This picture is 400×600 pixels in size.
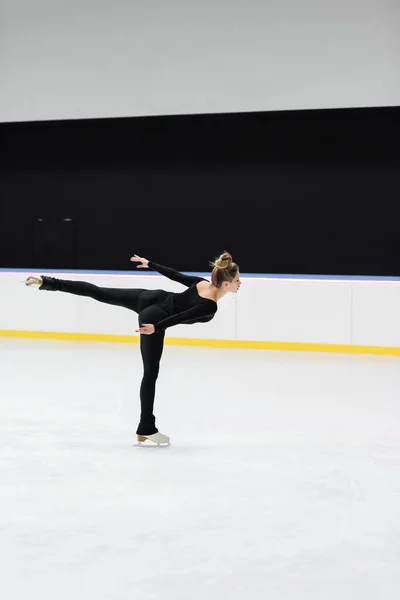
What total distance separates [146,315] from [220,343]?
5.40 meters

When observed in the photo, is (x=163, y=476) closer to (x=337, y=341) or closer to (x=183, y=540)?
(x=183, y=540)

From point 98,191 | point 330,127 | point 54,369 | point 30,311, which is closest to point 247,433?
point 54,369

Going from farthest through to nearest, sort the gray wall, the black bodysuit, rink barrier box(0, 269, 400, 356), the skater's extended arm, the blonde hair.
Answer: the gray wall, rink barrier box(0, 269, 400, 356), the black bodysuit, the blonde hair, the skater's extended arm

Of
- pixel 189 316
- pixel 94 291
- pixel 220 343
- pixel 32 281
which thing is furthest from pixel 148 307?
pixel 220 343

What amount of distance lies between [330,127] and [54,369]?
5.68 meters

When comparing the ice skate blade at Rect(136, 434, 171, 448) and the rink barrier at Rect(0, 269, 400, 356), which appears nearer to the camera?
the ice skate blade at Rect(136, 434, 171, 448)

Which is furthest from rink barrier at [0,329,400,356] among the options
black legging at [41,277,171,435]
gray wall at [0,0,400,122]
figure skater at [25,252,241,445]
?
black legging at [41,277,171,435]

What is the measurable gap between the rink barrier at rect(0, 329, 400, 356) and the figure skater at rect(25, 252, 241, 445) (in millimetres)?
4954

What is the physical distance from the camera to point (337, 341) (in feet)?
34.1

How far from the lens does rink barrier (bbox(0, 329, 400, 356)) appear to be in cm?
1032

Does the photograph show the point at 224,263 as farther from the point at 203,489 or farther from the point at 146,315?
the point at 203,489

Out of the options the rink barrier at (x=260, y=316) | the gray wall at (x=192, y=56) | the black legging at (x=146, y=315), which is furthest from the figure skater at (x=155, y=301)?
the gray wall at (x=192, y=56)

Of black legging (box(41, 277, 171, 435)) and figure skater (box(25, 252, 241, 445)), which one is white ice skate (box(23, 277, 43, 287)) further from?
black legging (box(41, 277, 171, 435))

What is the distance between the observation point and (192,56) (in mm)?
12164
